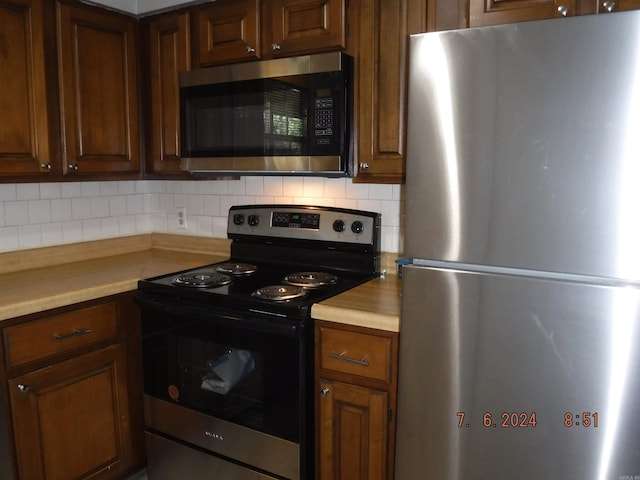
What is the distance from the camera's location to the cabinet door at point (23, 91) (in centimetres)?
189

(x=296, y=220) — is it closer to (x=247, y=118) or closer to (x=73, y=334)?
(x=247, y=118)

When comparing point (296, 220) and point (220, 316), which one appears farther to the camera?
point (296, 220)

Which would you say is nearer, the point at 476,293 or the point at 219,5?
the point at 476,293

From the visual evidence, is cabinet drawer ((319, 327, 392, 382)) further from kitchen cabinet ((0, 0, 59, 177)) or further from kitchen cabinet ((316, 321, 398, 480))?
kitchen cabinet ((0, 0, 59, 177))

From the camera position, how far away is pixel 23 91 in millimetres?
1955

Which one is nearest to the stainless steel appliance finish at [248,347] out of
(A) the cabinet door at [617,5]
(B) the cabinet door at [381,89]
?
(B) the cabinet door at [381,89]

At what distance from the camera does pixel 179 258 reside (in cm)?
258

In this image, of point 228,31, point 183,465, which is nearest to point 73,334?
point 183,465

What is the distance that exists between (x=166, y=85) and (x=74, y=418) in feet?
4.74

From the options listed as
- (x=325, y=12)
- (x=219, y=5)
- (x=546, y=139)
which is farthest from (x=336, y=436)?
(x=219, y=5)

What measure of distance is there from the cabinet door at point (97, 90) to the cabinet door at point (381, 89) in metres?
1.14

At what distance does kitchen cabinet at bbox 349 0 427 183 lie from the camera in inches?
69.8

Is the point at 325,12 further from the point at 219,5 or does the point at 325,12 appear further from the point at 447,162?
the point at 447,162

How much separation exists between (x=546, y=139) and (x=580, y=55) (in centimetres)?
19
